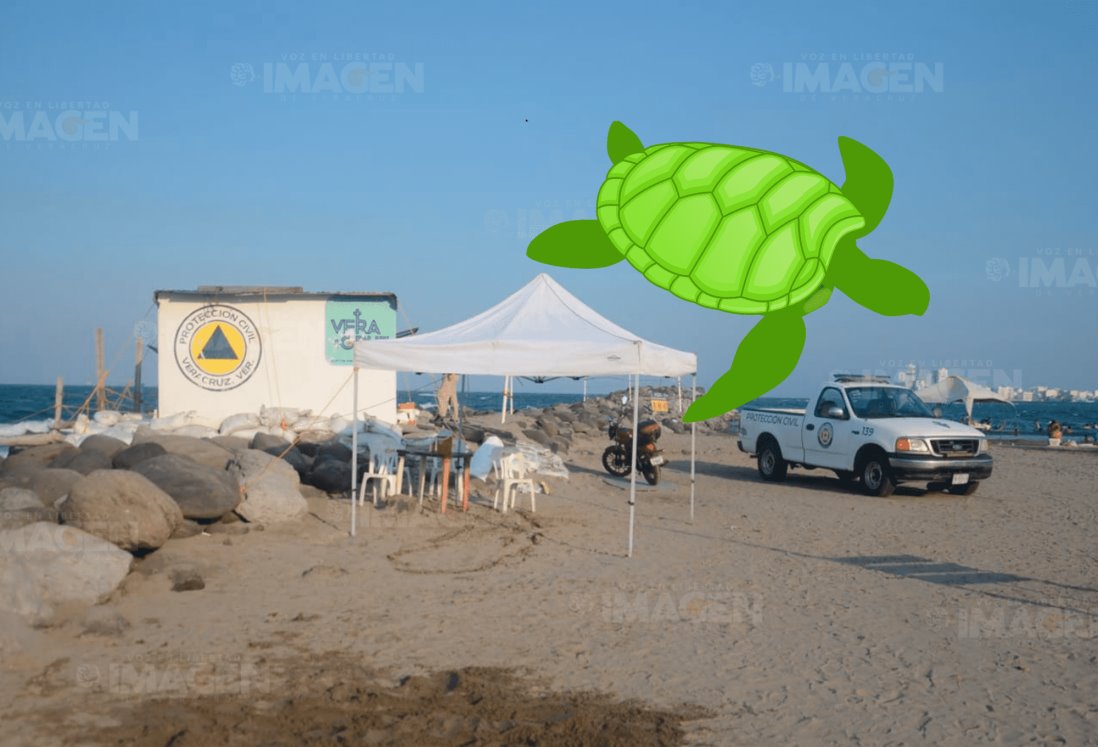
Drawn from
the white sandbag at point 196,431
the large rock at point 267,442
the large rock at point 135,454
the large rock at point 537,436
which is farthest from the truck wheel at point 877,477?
the white sandbag at point 196,431

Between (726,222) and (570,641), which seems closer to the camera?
(726,222)

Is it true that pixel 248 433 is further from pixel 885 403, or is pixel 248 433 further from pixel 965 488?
pixel 965 488

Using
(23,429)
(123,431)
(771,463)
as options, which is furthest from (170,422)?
(771,463)

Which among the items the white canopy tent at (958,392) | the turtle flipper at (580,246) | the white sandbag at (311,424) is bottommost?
the white sandbag at (311,424)

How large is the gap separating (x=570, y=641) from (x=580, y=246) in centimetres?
310

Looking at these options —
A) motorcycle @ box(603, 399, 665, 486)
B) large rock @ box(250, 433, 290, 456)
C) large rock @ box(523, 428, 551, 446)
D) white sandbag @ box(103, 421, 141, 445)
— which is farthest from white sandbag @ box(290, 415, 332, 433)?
large rock @ box(523, 428, 551, 446)

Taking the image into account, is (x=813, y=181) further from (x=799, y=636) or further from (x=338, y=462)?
(x=338, y=462)

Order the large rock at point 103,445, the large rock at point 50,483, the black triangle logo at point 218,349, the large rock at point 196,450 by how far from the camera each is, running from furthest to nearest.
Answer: the black triangle logo at point 218,349, the large rock at point 103,445, the large rock at point 196,450, the large rock at point 50,483

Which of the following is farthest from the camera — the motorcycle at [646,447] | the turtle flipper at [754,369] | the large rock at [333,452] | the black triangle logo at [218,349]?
the black triangle logo at [218,349]

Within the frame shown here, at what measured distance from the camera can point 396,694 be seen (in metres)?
5.32

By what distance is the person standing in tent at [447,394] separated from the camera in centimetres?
1944

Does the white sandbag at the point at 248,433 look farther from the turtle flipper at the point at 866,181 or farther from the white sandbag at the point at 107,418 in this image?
the turtle flipper at the point at 866,181

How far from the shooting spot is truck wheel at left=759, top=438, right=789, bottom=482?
711 inches

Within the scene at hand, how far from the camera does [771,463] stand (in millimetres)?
18297
